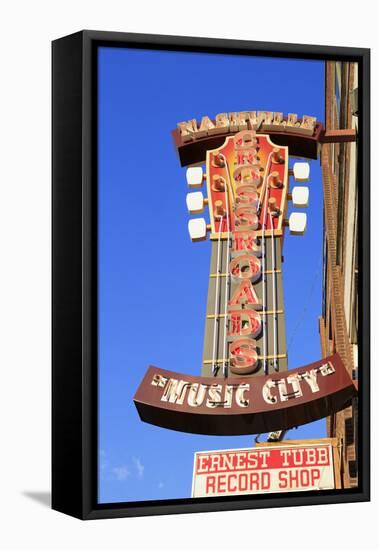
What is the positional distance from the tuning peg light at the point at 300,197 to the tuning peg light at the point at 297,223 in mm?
60

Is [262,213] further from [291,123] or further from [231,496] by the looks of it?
[231,496]

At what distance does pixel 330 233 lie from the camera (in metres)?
10.8

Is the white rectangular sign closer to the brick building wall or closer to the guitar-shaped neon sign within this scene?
the brick building wall

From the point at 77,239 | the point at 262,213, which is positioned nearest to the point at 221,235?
the point at 262,213

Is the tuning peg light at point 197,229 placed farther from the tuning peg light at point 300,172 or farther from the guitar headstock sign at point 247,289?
the tuning peg light at point 300,172

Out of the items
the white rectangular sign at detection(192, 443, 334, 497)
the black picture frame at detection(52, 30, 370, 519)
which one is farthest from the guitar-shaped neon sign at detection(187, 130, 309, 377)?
the black picture frame at detection(52, 30, 370, 519)

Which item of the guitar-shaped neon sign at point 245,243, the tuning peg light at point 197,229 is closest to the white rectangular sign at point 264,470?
the guitar-shaped neon sign at point 245,243

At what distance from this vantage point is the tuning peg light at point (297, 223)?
1073 cm

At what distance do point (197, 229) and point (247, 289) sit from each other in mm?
523

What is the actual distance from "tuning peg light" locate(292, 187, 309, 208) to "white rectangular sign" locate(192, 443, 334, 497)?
62.4 inches

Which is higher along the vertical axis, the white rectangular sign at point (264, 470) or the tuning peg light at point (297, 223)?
the tuning peg light at point (297, 223)

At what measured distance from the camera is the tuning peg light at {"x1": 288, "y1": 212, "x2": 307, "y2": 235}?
10734 millimetres

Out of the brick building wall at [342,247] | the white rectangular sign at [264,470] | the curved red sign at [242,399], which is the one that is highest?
the brick building wall at [342,247]

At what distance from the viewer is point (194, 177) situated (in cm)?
1056
